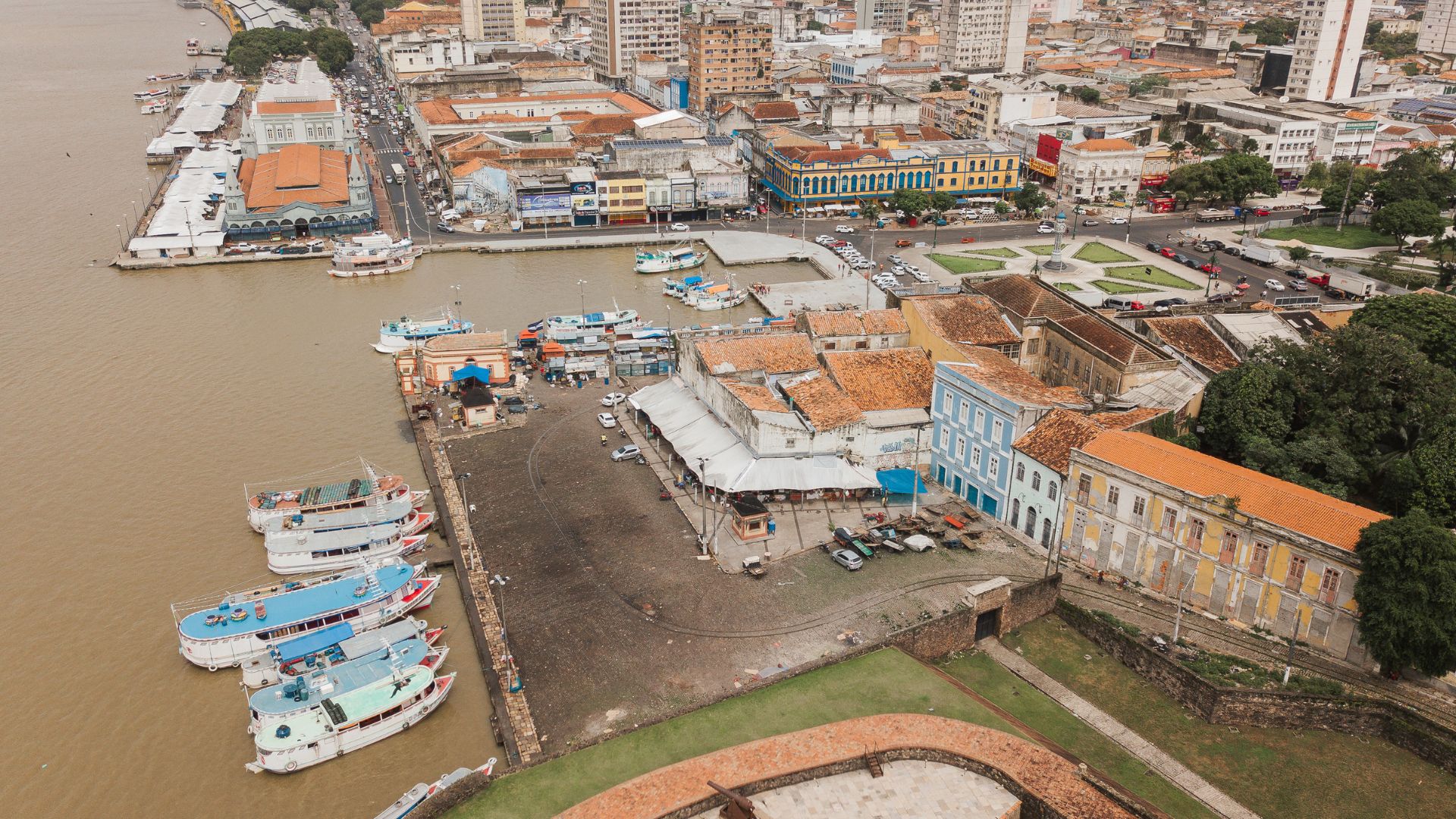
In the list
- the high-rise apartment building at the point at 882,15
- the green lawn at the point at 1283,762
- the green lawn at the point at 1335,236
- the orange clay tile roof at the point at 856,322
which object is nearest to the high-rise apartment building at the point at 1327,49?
the green lawn at the point at 1335,236

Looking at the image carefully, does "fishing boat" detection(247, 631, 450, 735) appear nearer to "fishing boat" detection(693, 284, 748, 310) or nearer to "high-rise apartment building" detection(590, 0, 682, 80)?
"fishing boat" detection(693, 284, 748, 310)

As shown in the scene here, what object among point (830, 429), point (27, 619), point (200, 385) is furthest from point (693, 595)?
point (200, 385)

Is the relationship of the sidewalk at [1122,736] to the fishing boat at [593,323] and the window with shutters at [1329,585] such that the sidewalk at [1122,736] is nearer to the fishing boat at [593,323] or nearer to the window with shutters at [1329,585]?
the window with shutters at [1329,585]

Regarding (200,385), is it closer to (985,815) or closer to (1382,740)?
(985,815)

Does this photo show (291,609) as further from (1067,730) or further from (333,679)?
(1067,730)

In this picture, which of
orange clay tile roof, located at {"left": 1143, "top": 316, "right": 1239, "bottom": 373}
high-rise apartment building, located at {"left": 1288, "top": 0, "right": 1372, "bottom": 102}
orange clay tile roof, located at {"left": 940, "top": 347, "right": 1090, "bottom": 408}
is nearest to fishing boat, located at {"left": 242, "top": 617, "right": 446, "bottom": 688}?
orange clay tile roof, located at {"left": 940, "top": 347, "right": 1090, "bottom": 408}

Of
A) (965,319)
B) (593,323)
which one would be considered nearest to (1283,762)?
(965,319)
